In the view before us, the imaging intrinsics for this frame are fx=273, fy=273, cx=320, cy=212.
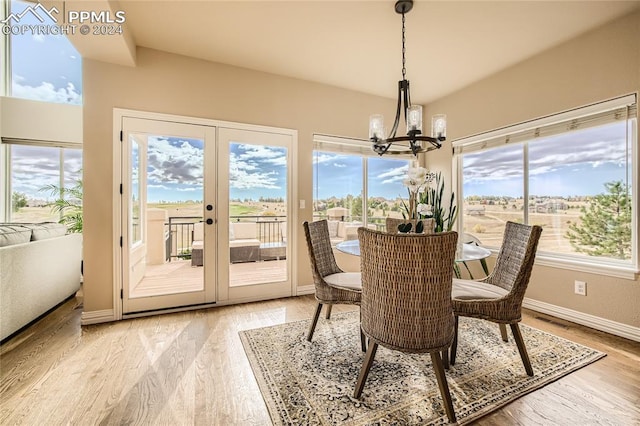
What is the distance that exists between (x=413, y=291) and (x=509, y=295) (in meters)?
0.84

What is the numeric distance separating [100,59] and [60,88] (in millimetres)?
2109

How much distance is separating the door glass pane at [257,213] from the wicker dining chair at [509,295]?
209cm

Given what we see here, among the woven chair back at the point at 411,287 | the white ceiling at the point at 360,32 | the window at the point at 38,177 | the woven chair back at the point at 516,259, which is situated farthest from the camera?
the window at the point at 38,177

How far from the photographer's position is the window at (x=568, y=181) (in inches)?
96.7

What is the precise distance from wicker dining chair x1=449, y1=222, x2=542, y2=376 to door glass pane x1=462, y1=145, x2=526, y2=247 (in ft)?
4.92

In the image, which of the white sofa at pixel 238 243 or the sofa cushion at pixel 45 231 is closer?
the sofa cushion at pixel 45 231

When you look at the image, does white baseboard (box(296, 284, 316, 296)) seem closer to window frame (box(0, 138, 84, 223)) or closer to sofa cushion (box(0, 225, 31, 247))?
sofa cushion (box(0, 225, 31, 247))

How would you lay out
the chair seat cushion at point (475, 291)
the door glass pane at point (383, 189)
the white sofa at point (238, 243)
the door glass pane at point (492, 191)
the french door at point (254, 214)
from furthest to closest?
1. the door glass pane at point (383, 189)
2. the door glass pane at point (492, 191)
3. the french door at point (254, 214)
4. the white sofa at point (238, 243)
5. the chair seat cushion at point (475, 291)

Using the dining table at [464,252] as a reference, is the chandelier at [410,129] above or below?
above

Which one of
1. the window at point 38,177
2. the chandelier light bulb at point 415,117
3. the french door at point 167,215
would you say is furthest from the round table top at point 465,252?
the window at point 38,177

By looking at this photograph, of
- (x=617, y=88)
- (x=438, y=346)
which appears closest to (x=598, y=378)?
(x=438, y=346)

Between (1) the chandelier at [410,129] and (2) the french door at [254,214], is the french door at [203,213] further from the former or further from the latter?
(1) the chandelier at [410,129]

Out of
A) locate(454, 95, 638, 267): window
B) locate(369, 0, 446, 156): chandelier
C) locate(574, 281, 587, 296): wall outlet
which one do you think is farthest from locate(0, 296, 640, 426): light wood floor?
locate(369, 0, 446, 156): chandelier

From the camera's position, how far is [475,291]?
1.94m
